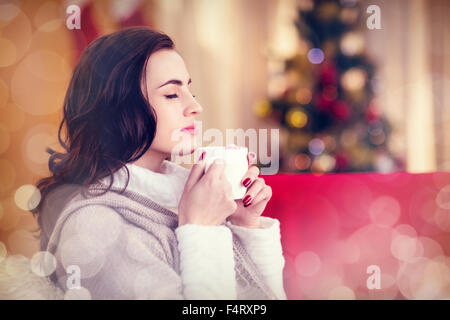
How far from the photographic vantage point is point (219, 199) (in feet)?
2.68

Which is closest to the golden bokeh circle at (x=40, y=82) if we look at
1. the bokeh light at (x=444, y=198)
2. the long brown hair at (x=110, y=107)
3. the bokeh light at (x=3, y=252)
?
the long brown hair at (x=110, y=107)

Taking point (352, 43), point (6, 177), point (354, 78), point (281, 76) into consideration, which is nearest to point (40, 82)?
point (6, 177)

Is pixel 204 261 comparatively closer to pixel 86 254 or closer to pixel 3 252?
pixel 86 254

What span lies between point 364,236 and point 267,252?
0.27m

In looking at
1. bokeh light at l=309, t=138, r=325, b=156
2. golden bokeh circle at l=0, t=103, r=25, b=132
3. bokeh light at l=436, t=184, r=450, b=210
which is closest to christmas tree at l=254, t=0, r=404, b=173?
bokeh light at l=309, t=138, r=325, b=156

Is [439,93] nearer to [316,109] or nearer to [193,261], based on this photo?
[316,109]

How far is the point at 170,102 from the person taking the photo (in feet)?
2.79

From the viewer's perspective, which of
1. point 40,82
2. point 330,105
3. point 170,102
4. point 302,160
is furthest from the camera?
point 302,160

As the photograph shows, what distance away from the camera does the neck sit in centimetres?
88

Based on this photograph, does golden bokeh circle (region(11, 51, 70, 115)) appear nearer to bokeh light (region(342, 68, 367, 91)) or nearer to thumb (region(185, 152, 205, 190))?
thumb (region(185, 152, 205, 190))

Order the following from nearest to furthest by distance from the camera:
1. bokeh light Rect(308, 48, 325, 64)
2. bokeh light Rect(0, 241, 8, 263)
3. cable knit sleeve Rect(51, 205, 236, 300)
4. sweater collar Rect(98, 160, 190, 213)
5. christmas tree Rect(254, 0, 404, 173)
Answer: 1. cable knit sleeve Rect(51, 205, 236, 300)
2. sweater collar Rect(98, 160, 190, 213)
3. bokeh light Rect(0, 241, 8, 263)
4. christmas tree Rect(254, 0, 404, 173)
5. bokeh light Rect(308, 48, 325, 64)

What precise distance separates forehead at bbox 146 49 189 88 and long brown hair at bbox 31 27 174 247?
13 millimetres
